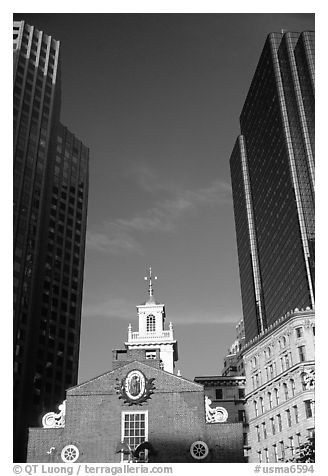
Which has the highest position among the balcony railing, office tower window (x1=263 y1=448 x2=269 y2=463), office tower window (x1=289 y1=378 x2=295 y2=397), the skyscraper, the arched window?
the skyscraper

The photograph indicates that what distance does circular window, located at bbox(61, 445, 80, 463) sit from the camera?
40562 mm

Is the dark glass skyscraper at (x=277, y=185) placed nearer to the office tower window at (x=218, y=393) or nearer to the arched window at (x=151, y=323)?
the office tower window at (x=218, y=393)

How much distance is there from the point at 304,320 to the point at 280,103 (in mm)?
99751

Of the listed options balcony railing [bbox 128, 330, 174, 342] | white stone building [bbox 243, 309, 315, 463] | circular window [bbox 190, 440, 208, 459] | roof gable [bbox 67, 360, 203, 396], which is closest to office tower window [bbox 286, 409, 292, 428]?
white stone building [bbox 243, 309, 315, 463]

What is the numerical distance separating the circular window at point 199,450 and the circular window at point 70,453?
27.2 ft

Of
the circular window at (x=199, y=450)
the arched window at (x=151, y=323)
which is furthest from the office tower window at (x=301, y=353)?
the arched window at (x=151, y=323)

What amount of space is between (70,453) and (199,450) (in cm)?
932

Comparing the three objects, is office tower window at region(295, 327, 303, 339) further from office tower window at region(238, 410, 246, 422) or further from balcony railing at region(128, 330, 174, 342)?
balcony railing at region(128, 330, 174, 342)

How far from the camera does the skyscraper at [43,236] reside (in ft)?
338

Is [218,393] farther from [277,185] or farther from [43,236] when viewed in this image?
[277,185]

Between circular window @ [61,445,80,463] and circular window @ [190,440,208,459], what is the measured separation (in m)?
8.29

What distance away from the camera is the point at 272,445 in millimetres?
58188

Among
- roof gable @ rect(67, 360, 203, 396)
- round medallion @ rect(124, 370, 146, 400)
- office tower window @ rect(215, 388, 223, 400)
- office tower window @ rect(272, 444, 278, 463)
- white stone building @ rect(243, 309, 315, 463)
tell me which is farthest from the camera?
office tower window @ rect(215, 388, 223, 400)
